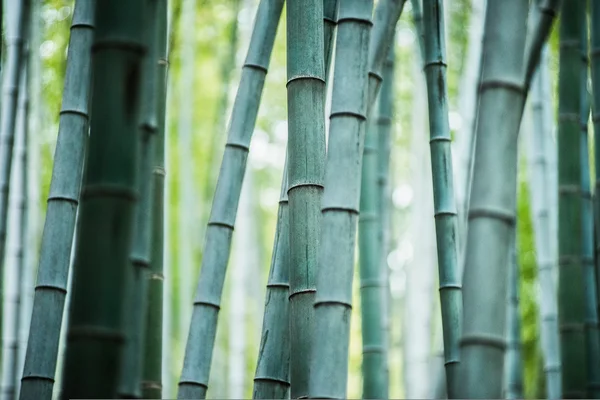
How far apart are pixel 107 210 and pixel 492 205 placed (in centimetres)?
66

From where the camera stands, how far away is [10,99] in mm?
3641

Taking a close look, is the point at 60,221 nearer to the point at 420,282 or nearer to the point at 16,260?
the point at 16,260

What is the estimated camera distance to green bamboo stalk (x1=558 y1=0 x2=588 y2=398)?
9.64 ft

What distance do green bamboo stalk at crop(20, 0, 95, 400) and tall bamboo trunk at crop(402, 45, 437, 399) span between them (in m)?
Answer: 3.43

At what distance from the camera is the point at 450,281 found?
2471 mm

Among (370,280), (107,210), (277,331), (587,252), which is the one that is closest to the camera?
(107,210)

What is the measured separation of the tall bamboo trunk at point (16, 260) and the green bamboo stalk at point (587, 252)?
2407 millimetres

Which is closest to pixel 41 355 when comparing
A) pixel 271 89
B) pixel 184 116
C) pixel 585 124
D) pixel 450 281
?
pixel 450 281

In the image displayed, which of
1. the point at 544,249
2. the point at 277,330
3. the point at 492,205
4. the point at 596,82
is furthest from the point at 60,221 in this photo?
the point at 544,249

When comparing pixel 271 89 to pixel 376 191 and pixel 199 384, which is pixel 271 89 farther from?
pixel 199 384

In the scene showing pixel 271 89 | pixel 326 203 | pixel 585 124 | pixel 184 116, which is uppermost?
pixel 271 89

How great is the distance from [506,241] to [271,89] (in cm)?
764

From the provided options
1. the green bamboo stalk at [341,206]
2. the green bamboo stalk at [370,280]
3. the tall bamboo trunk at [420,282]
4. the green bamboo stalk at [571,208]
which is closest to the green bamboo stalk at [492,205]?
the green bamboo stalk at [341,206]

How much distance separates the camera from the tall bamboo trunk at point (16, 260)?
4109 mm
